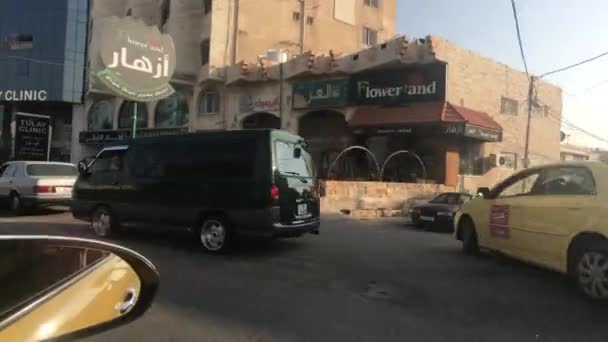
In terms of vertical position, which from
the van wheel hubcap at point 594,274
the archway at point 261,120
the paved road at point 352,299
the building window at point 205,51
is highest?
the building window at point 205,51

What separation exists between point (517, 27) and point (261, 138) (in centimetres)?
1137

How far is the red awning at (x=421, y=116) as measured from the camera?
20.1m

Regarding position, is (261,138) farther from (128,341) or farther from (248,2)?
(248,2)

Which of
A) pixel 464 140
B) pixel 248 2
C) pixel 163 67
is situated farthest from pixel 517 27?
pixel 248 2

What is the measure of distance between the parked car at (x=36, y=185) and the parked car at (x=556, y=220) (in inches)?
445

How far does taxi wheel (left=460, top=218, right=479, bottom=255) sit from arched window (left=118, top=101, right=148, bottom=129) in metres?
27.7

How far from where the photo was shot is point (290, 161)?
8.13m

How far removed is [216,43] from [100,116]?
511 inches

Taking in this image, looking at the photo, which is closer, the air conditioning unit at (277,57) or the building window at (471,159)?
the building window at (471,159)

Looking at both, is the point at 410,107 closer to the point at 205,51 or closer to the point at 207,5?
the point at 205,51

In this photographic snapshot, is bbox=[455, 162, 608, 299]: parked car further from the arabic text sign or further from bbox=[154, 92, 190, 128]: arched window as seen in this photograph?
bbox=[154, 92, 190, 128]: arched window

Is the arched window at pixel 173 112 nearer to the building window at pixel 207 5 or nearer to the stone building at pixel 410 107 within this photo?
the stone building at pixel 410 107

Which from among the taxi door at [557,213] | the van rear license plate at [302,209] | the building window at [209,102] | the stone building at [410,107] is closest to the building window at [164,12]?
the building window at [209,102]

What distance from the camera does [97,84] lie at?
32469 millimetres
